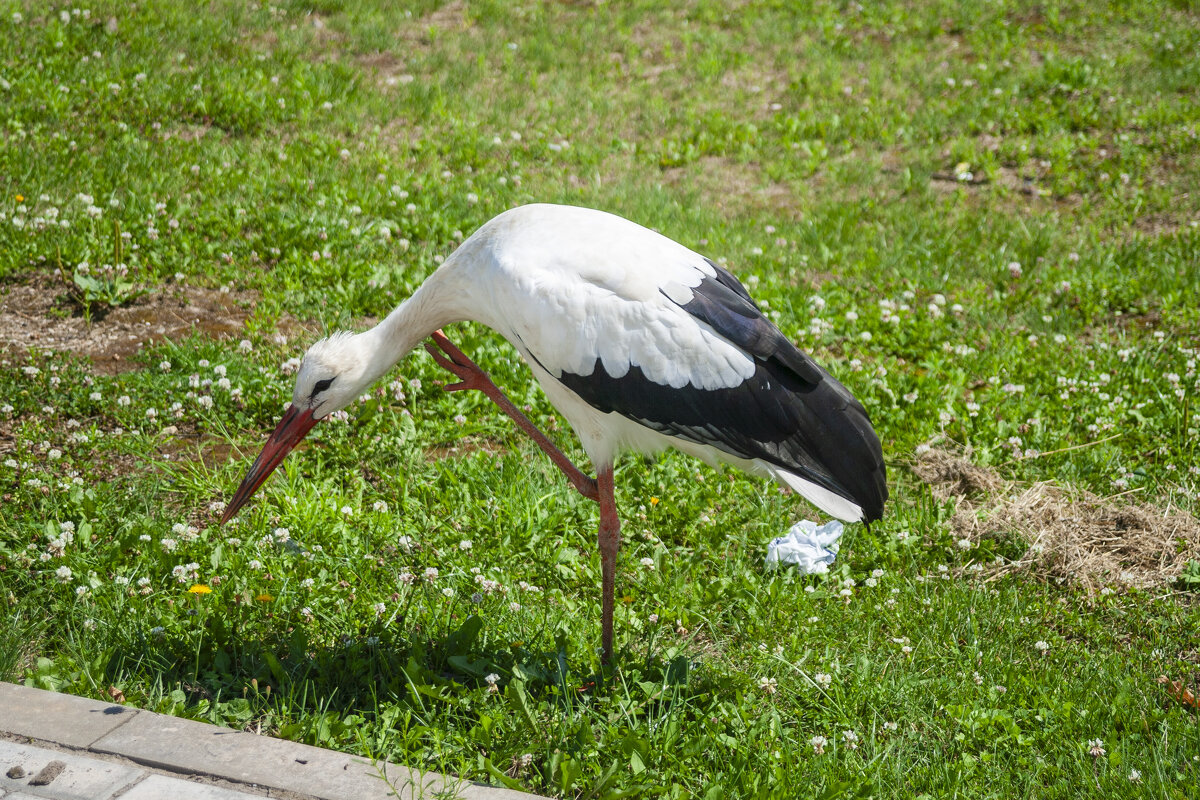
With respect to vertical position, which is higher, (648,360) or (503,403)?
(648,360)

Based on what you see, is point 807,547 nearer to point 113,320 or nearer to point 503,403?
point 503,403

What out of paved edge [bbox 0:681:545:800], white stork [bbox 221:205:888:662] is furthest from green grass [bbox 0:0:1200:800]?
white stork [bbox 221:205:888:662]

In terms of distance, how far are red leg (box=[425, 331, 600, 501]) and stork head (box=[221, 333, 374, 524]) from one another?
12.9 inches

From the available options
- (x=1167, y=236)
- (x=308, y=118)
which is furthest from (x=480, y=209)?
(x=1167, y=236)

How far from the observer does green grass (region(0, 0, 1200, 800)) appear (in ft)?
10.7

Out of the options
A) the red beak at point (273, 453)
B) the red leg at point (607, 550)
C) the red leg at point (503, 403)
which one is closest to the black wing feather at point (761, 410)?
the red leg at point (607, 550)

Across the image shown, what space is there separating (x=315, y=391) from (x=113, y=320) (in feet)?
6.83

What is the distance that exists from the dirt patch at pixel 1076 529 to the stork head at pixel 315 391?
251cm

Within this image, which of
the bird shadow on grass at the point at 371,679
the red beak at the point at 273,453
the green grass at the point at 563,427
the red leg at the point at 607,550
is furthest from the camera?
the red beak at the point at 273,453

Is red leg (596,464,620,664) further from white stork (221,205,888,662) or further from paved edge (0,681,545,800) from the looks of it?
paved edge (0,681,545,800)

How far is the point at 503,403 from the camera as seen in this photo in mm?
4016

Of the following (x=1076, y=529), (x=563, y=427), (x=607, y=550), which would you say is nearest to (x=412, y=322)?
(x=607, y=550)

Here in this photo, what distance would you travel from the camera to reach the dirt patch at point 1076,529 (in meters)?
4.06

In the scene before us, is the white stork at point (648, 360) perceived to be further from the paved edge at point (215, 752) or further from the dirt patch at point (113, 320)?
the dirt patch at point (113, 320)
